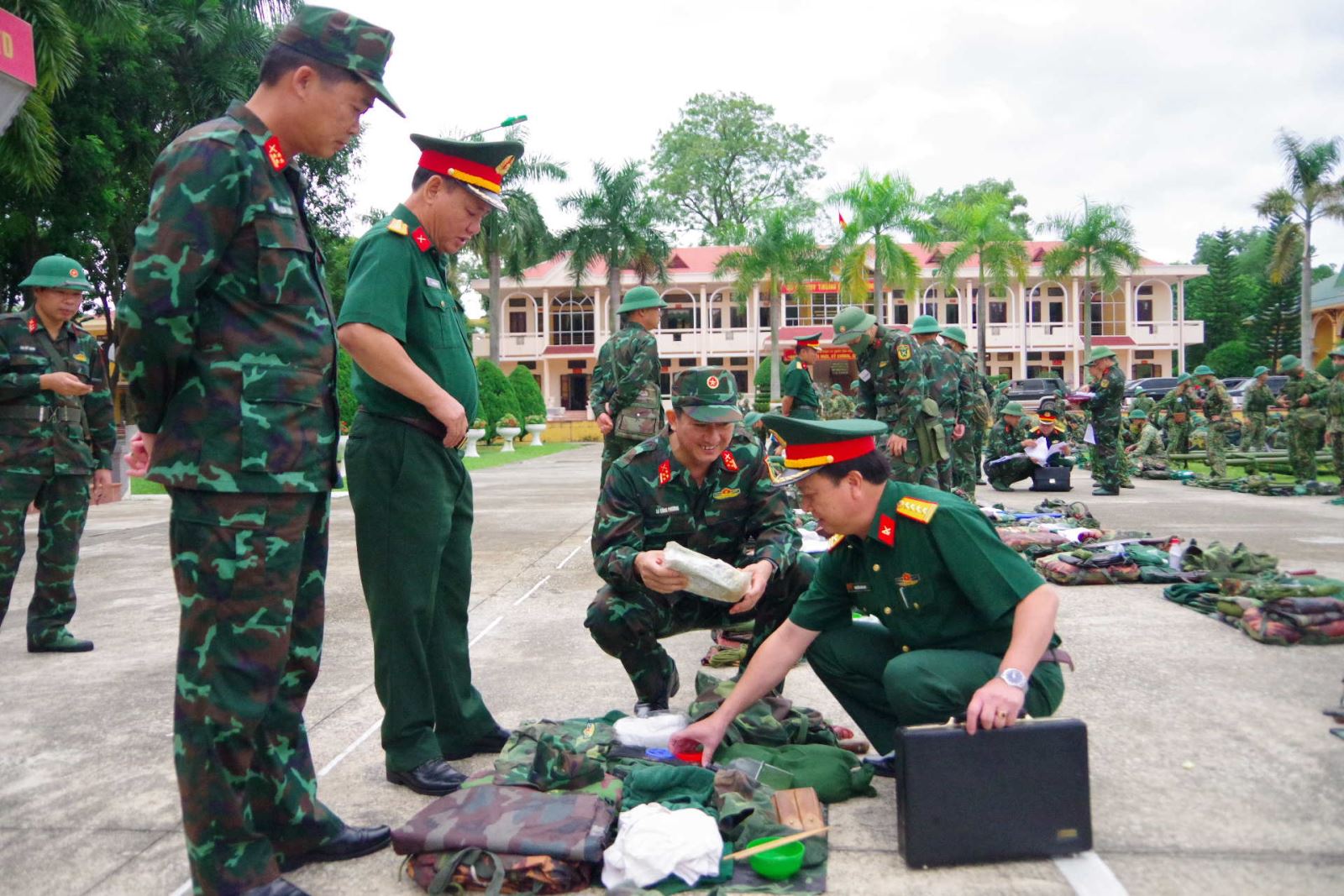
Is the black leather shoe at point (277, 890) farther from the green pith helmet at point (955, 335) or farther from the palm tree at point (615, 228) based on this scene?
the palm tree at point (615, 228)

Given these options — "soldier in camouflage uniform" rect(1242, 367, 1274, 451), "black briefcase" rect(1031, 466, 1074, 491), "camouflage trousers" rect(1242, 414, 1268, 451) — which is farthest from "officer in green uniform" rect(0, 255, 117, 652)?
"camouflage trousers" rect(1242, 414, 1268, 451)

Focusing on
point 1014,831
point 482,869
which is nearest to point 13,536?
point 482,869

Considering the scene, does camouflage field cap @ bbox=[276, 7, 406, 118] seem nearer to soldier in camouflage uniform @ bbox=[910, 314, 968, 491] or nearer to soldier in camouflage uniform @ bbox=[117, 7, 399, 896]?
soldier in camouflage uniform @ bbox=[117, 7, 399, 896]

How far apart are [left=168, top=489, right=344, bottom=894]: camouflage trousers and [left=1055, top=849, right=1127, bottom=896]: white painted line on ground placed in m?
1.98

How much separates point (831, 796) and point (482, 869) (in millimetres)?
1099

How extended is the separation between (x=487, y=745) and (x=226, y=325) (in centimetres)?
188

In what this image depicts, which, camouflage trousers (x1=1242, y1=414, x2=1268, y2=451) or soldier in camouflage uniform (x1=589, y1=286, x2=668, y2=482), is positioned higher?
soldier in camouflage uniform (x1=589, y1=286, x2=668, y2=482)

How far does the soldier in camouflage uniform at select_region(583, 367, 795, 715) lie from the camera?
3.72 metres

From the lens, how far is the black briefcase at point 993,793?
8.59 feet

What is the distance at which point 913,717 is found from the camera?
3027mm

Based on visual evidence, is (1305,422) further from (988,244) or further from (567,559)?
(988,244)

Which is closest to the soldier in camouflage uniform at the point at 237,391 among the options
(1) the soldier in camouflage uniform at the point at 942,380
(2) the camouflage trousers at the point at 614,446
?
(2) the camouflage trousers at the point at 614,446

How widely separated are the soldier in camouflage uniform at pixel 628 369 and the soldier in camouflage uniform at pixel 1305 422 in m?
10.8

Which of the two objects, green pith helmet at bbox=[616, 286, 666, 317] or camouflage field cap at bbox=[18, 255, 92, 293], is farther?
→ green pith helmet at bbox=[616, 286, 666, 317]
